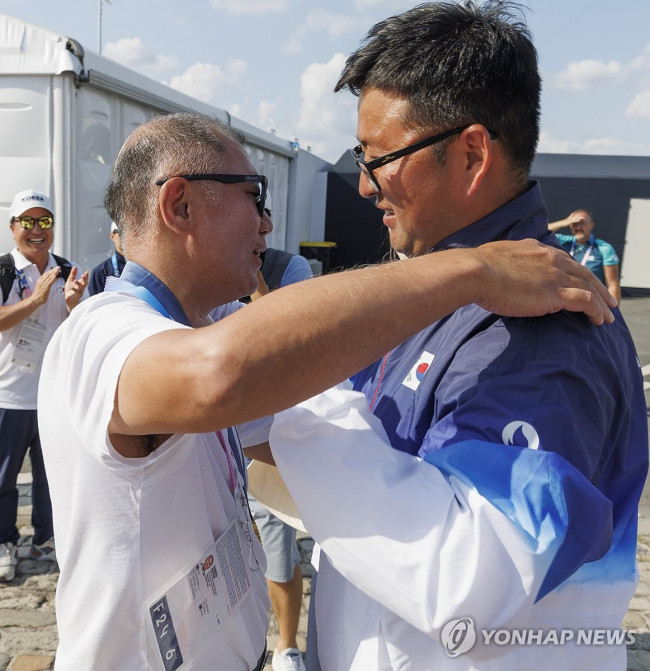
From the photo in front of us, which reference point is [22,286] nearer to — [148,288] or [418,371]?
[148,288]

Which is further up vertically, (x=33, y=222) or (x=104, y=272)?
(x=33, y=222)

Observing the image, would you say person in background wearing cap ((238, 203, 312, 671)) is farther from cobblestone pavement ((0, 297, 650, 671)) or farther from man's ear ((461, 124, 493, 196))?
man's ear ((461, 124, 493, 196))

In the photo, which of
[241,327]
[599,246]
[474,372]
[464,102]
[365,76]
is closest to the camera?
[241,327]

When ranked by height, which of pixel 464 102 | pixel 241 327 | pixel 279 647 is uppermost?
pixel 464 102

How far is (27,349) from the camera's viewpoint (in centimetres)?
374

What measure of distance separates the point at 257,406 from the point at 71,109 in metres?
4.37

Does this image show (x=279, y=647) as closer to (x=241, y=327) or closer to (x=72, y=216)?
(x=241, y=327)

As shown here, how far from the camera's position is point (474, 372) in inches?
43.1

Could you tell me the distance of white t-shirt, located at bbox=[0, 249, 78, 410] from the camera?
367 cm

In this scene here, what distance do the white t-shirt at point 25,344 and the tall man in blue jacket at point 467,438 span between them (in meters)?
2.79

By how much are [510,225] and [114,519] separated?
100cm

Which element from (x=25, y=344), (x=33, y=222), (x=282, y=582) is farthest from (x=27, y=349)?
(x=282, y=582)

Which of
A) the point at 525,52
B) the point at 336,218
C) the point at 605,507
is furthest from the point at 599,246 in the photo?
the point at 336,218

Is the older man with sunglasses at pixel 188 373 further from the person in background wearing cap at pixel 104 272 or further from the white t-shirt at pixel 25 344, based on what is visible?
the person in background wearing cap at pixel 104 272
